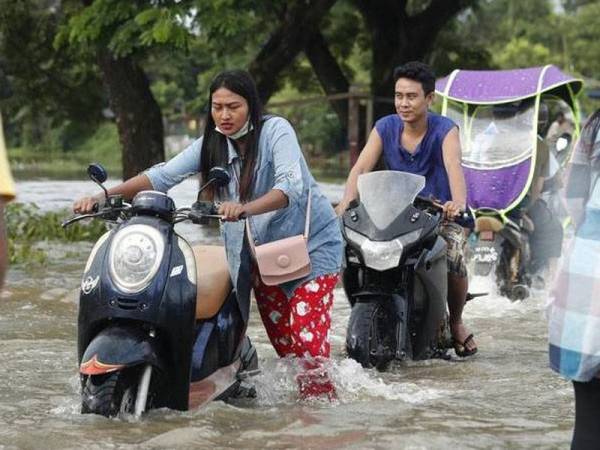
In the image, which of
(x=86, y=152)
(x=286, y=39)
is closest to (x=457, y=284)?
(x=286, y=39)

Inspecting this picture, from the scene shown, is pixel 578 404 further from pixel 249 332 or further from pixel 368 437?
pixel 249 332

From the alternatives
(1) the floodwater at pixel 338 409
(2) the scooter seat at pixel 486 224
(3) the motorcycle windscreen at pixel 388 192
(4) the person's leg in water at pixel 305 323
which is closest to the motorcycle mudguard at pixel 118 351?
(1) the floodwater at pixel 338 409

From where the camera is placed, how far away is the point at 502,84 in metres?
10.5

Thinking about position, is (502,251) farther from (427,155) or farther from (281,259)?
(281,259)

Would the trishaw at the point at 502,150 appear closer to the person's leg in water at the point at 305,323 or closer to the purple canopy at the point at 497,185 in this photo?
the purple canopy at the point at 497,185

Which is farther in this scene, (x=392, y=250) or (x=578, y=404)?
(x=392, y=250)

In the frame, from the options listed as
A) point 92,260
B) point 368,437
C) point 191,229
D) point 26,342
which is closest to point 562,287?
point 368,437

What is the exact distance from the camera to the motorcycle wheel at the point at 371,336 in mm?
6145

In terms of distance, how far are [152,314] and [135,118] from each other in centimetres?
1052

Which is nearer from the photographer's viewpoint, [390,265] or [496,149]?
[390,265]

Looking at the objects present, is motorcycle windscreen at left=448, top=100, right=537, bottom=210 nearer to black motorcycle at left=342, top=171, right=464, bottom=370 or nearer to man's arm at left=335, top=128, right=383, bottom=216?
man's arm at left=335, top=128, right=383, bottom=216

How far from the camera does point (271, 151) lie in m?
5.36

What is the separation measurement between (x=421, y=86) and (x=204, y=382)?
2190mm

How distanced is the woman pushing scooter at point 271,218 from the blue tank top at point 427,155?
3.72 feet
